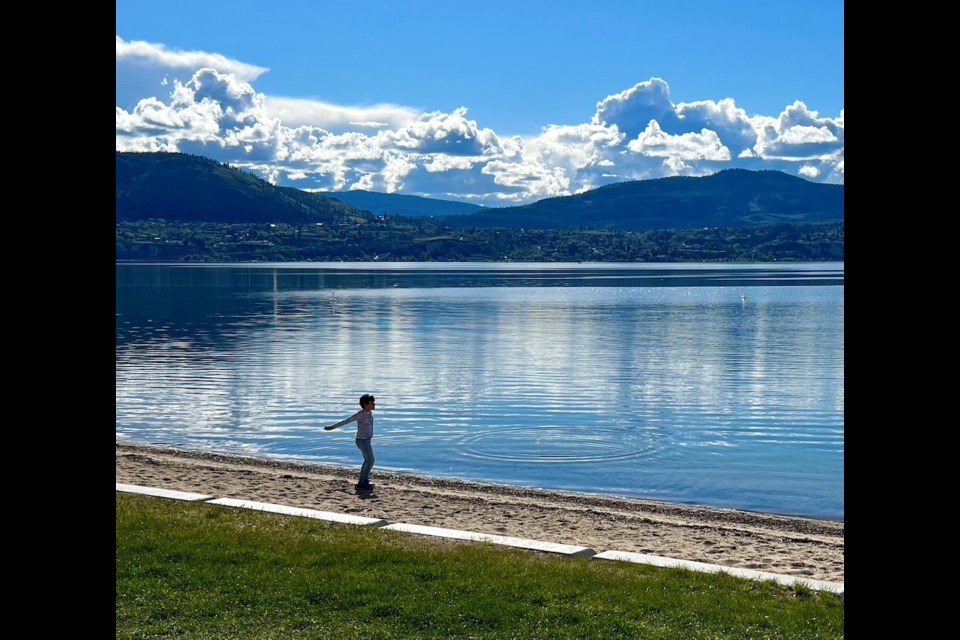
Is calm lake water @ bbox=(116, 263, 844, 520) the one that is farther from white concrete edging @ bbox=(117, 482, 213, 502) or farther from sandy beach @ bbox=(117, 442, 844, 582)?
white concrete edging @ bbox=(117, 482, 213, 502)

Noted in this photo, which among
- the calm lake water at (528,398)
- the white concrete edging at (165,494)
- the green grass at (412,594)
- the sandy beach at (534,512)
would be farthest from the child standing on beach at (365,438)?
the green grass at (412,594)

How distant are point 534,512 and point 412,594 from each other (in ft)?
30.8

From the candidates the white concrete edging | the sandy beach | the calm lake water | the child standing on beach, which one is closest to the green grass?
the white concrete edging

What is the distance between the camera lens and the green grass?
10023 mm

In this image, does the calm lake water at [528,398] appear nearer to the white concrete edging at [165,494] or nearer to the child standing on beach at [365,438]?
the child standing on beach at [365,438]

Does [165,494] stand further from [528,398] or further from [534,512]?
[528,398]

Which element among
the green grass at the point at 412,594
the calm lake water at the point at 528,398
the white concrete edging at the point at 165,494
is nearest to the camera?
the green grass at the point at 412,594

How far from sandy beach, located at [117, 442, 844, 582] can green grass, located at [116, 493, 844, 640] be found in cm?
378

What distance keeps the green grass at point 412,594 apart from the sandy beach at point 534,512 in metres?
3.78

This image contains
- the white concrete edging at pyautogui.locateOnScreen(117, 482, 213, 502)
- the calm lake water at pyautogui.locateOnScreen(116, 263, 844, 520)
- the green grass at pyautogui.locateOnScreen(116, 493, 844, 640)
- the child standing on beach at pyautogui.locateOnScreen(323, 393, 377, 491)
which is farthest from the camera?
the calm lake water at pyautogui.locateOnScreen(116, 263, 844, 520)

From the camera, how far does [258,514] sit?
52.0ft

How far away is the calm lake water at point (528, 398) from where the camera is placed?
27586mm
